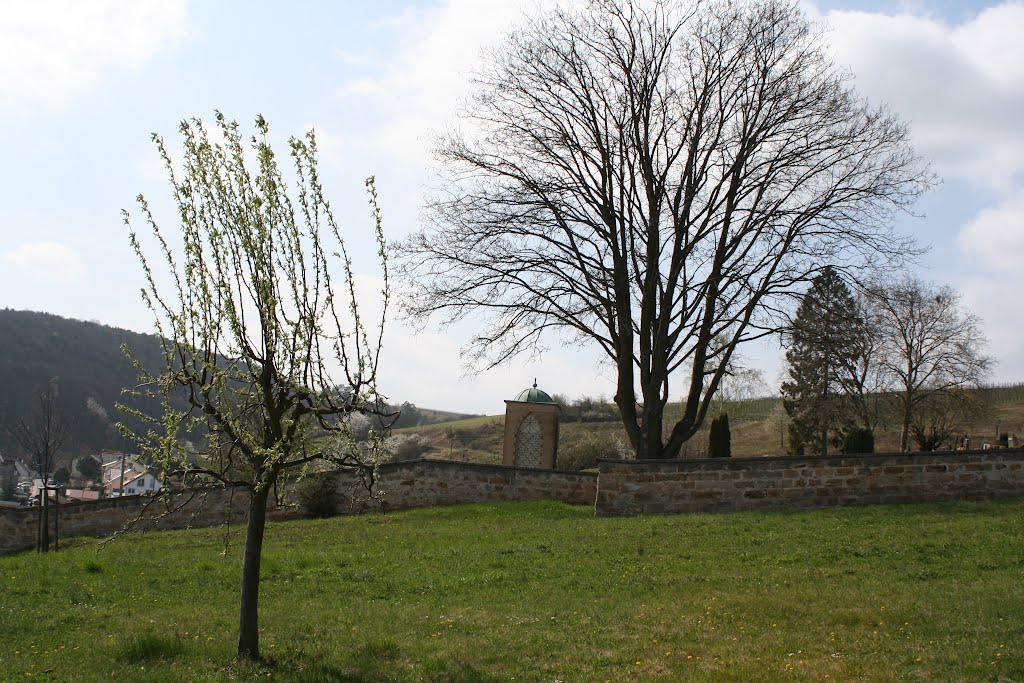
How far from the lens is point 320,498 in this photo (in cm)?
2052

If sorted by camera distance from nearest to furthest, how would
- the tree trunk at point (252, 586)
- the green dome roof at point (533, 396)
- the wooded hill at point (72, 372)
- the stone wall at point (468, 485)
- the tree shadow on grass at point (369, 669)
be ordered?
Result: the tree shadow on grass at point (369, 669) < the tree trunk at point (252, 586) < the stone wall at point (468, 485) < the green dome roof at point (533, 396) < the wooded hill at point (72, 372)

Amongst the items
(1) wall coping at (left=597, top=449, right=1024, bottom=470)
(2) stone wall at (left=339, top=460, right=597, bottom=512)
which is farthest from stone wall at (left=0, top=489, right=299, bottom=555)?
(1) wall coping at (left=597, top=449, right=1024, bottom=470)

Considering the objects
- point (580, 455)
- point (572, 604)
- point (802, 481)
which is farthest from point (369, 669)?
point (580, 455)

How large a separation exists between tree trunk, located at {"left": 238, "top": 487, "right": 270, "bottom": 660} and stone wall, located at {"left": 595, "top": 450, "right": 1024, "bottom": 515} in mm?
10430

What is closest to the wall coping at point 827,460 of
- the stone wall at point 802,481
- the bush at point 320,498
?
the stone wall at point 802,481

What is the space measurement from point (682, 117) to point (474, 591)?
12.4 metres

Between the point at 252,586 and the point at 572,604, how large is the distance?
3633 millimetres

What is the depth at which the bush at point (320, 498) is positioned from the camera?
20.4m

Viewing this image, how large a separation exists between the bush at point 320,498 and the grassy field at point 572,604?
16.3 feet

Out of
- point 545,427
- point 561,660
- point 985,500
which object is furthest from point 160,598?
point 545,427

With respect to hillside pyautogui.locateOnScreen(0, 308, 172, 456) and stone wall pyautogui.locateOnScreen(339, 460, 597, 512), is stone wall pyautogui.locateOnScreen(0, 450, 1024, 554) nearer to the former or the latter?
stone wall pyautogui.locateOnScreen(339, 460, 597, 512)

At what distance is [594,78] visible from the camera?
63.9 ft

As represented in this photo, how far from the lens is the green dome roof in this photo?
28.7 meters

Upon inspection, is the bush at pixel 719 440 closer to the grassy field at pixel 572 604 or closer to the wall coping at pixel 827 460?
the wall coping at pixel 827 460
